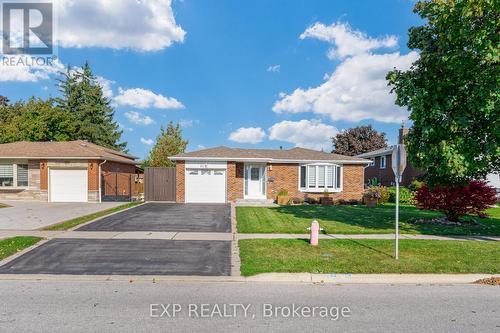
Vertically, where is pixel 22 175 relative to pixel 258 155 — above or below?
below

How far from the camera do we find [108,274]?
21.8 feet

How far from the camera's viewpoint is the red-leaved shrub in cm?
1312

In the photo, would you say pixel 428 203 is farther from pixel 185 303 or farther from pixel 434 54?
pixel 185 303

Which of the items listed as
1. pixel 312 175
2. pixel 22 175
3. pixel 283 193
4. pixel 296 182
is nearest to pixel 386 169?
pixel 312 175

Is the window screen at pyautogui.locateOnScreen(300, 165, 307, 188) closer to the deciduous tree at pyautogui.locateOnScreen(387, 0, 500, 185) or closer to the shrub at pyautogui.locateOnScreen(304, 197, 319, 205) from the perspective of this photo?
the shrub at pyautogui.locateOnScreen(304, 197, 319, 205)

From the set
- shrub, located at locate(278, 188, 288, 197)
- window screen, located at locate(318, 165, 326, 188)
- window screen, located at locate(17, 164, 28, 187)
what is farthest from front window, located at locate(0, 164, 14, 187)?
window screen, located at locate(318, 165, 326, 188)

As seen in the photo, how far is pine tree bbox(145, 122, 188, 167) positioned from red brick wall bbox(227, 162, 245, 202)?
14268 millimetres

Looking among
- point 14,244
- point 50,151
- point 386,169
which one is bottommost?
point 14,244

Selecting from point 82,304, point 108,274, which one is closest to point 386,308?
point 82,304

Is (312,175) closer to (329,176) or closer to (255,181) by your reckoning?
(329,176)

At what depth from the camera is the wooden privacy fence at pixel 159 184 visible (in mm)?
22156

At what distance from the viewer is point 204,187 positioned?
71.8 ft

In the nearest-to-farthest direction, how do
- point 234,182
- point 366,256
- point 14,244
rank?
point 366,256, point 14,244, point 234,182

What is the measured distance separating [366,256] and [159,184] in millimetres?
16946
